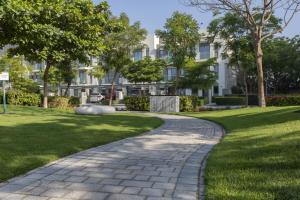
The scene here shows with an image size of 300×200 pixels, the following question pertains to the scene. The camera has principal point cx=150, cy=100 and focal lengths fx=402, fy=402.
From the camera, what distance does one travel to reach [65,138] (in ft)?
33.0

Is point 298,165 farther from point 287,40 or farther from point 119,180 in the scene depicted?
point 287,40

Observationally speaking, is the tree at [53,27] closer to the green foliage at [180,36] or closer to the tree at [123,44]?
the green foliage at [180,36]

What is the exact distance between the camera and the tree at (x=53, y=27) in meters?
12.9

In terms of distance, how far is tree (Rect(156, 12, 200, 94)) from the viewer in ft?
103

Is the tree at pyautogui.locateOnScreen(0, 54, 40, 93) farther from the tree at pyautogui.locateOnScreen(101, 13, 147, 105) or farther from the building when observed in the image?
the tree at pyautogui.locateOnScreen(101, 13, 147, 105)

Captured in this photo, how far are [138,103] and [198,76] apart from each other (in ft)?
17.9

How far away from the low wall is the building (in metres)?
20.4

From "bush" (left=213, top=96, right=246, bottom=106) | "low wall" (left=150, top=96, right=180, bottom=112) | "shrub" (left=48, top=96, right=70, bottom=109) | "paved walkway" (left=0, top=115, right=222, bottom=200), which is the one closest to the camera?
"paved walkway" (left=0, top=115, right=222, bottom=200)

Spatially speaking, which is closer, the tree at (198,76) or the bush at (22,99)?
the bush at (22,99)

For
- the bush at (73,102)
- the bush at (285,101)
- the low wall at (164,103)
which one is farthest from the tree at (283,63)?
the bush at (73,102)

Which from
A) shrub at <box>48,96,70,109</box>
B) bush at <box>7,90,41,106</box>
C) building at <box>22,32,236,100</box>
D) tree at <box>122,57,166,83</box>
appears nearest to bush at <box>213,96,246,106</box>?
building at <box>22,32,236,100</box>

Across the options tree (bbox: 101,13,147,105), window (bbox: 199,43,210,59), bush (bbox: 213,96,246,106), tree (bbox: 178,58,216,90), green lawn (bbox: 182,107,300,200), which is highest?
window (bbox: 199,43,210,59)

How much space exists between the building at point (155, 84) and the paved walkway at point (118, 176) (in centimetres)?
4046

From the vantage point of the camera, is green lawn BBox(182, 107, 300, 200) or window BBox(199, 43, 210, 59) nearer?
green lawn BBox(182, 107, 300, 200)
